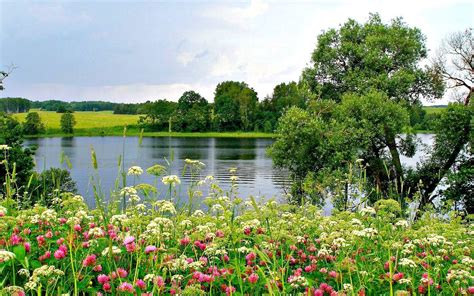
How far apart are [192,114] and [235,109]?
13.8 meters

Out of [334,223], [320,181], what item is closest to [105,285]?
[334,223]

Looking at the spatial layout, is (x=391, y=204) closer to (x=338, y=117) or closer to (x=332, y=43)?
(x=338, y=117)

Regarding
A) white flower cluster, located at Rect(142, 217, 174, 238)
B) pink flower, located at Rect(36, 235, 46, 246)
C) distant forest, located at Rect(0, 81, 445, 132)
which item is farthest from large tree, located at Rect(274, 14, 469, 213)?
distant forest, located at Rect(0, 81, 445, 132)

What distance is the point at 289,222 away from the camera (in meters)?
5.19

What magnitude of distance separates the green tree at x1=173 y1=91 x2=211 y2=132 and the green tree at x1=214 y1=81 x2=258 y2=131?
3.54m

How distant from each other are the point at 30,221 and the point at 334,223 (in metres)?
2.89

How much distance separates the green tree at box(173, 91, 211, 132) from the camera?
4828 inches

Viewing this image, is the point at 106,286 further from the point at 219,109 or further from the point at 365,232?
the point at 219,109

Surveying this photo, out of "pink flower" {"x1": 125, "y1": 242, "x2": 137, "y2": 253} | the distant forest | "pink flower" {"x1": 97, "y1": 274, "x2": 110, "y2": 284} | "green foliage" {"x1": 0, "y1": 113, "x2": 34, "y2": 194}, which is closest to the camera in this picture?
"pink flower" {"x1": 97, "y1": 274, "x2": 110, "y2": 284}

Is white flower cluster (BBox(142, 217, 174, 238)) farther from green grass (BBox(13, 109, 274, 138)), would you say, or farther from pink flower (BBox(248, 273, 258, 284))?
green grass (BBox(13, 109, 274, 138))

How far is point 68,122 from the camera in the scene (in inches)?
4596

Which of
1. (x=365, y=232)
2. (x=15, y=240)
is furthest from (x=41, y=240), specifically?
(x=365, y=232)

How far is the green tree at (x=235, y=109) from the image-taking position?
115000mm

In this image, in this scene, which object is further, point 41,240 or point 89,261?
point 41,240
